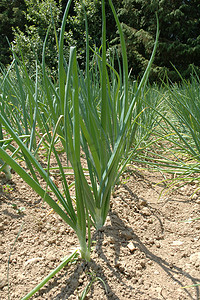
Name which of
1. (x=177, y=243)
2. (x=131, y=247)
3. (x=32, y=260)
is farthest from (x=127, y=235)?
(x=32, y=260)

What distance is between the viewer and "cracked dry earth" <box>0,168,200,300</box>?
0.66 m

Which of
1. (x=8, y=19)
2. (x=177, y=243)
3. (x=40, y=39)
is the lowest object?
(x=177, y=243)

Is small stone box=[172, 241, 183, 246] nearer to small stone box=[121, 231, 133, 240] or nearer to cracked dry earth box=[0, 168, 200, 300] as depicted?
cracked dry earth box=[0, 168, 200, 300]

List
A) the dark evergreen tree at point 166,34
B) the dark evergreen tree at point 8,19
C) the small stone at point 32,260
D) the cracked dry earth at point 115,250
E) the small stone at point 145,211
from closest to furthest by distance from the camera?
1. the cracked dry earth at point 115,250
2. the small stone at point 32,260
3. the small stone at point 145,211
4. the dark evergreen tree at point 166,34
5. the dark evergreen tree at point 8,19

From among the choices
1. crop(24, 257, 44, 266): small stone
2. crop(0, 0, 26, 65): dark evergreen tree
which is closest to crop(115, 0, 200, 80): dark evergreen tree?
crop(0, 0, 26, 65): dark evergreen tree

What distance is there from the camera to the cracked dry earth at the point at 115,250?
66 centimetres

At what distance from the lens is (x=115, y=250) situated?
2.57ft

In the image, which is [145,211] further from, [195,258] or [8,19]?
[8,19]

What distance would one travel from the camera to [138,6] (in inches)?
409

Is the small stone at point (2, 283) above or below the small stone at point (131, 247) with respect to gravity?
above

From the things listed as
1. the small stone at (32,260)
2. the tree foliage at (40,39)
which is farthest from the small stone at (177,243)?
the tree foliage at (40,39)

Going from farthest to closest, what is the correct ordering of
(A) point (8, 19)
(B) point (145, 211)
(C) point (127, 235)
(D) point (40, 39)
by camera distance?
1. (A) point (8, 19)
2. (D) point (40, 39)
3. (B) point (145, 211)
4. (C) point (127, 235)

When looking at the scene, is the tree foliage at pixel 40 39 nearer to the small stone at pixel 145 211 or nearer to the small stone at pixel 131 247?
the small stone at pixel 145 211

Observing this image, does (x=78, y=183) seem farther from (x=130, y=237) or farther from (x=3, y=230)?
(x=3, y=230)
